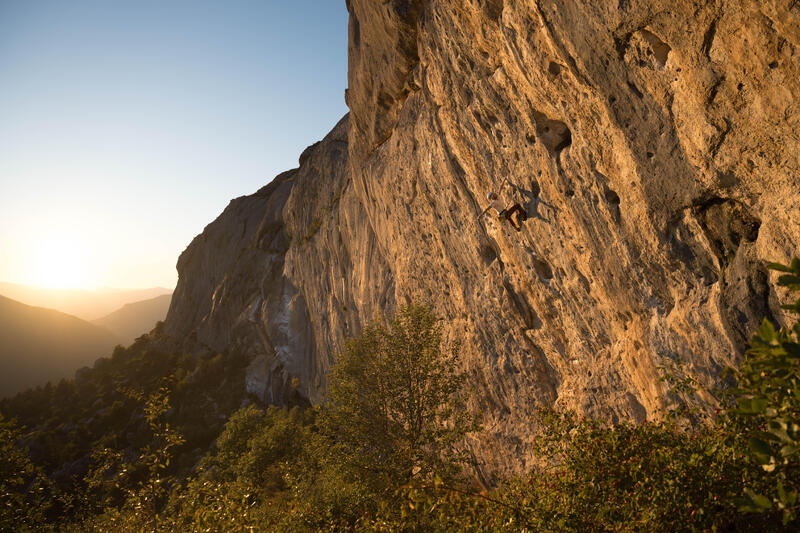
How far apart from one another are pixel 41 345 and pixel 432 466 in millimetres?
132362

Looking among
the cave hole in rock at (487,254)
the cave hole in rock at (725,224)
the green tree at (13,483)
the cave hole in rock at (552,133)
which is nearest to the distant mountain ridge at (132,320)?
the green tree at (13,483)

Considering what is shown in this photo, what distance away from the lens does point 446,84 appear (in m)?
16.5

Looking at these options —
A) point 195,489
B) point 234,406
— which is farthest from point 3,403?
point 195,489

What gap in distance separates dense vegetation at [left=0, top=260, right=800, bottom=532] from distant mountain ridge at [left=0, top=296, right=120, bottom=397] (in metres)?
93.3

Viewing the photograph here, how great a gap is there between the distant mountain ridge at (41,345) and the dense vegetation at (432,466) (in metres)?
93.3

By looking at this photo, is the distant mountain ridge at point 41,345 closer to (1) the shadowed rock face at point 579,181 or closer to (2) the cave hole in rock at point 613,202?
(1) the shadowed rock face at point 579,181

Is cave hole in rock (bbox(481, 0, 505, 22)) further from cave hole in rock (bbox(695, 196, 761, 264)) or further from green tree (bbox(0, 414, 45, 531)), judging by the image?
green tree (bbox(0, 414, 45, 531))

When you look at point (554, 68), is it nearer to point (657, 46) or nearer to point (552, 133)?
point (552, 133)

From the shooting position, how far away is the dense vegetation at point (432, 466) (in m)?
4.16

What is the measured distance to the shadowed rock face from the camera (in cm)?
791

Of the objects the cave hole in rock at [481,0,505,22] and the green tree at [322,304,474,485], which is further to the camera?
the green tree at [322,304,474,485]

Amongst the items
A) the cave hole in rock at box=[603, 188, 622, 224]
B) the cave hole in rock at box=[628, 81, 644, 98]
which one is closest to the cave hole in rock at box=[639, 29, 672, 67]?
the cave hole in rock at box=[628, 81, 644, 98]

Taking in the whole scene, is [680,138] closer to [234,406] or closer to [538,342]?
[538,342]

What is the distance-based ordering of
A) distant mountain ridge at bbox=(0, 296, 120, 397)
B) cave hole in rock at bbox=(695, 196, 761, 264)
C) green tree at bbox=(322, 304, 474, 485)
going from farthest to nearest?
distant mountain ridge at bbox=(0, 296, 120, 397) → green tree at bbox=(322, 304, 474, 485) → cave hole in rock at bbox=(695, 196, 761, 264)
